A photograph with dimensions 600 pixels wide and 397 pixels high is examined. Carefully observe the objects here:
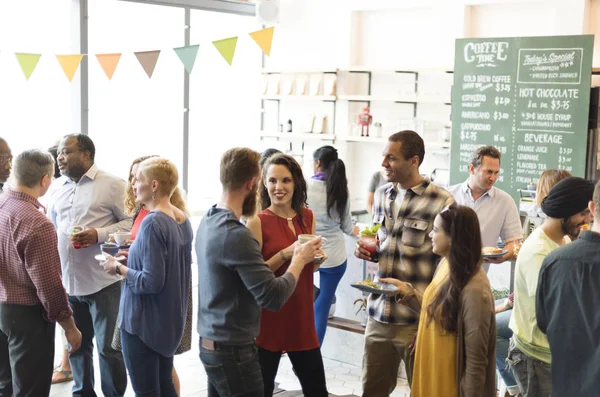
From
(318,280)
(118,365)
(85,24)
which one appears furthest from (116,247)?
(85,24)

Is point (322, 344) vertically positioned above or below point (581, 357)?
below

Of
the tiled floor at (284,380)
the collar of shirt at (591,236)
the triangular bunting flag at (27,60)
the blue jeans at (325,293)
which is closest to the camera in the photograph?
the collar of shirt at (591,236)

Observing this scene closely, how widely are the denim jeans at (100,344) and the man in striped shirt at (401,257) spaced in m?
1.55

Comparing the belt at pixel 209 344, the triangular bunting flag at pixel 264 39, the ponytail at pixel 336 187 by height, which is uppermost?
the triangular bunting flag at pixel 264 39

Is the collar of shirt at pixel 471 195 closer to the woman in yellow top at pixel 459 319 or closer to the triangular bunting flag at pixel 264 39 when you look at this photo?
the woman in yellow top at pixel 459 319

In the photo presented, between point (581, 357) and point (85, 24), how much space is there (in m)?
5.41

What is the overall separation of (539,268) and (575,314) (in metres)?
0.47

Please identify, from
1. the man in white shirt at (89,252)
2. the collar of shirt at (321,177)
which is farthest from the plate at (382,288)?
the collar of shirt at (321,177)

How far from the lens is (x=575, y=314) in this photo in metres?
2.49

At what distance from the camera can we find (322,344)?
18.1 feet

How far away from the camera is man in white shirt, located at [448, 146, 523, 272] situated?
444 cm

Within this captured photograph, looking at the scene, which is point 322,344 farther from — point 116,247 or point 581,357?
point 581,357

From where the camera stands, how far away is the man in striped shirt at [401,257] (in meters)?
3.29

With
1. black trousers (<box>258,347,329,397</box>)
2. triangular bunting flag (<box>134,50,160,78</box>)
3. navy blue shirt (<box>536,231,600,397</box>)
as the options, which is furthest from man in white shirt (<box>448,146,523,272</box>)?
triangular bunting flag (<box>134,50,160,78</box>)
